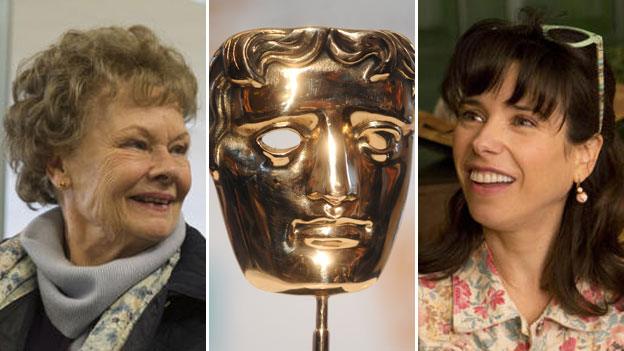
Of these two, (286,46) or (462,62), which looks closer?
(286,46)

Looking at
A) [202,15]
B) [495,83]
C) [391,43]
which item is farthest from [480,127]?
[202,15]

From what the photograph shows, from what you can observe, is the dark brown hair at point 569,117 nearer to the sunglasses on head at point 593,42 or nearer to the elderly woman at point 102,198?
the sunglasses on head at point 593,42

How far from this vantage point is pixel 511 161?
169 centimetres

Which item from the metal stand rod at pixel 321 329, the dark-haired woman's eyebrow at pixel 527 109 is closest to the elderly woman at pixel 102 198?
the metal stand rod at pixel 321 329

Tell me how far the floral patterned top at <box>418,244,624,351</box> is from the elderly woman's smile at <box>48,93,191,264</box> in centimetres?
49

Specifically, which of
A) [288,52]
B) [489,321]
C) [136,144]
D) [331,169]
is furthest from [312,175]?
[489,321]

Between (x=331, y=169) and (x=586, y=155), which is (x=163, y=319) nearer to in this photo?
(x=331, y=169)

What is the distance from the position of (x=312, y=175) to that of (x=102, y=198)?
0.37 metres

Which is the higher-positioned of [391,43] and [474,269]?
[391,43]

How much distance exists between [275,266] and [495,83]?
1.61ft

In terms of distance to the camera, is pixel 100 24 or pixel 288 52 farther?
pixel 100 24

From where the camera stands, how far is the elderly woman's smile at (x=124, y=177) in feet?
5.57

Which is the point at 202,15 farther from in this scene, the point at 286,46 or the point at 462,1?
the point at 462,1

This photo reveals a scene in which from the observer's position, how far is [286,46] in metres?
1.63
